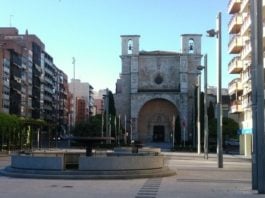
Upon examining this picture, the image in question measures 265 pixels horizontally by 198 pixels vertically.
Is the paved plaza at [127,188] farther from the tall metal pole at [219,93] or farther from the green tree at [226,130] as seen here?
the green tree at [226,130]

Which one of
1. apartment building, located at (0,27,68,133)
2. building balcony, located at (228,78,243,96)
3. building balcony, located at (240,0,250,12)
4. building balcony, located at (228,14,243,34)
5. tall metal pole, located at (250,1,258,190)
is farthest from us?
apartment building, located at (0,27,68,133)

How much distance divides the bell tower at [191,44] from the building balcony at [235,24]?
5122cm

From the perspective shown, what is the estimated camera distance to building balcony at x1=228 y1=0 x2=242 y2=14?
68.0 meters

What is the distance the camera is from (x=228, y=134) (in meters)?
92.9

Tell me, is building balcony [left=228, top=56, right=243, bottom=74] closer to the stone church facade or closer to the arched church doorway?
the stone church facade

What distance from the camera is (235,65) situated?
6956 cm

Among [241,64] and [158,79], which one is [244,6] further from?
[158,79]

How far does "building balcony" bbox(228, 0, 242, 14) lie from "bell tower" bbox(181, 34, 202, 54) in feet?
173

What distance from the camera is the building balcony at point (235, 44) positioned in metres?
68.0

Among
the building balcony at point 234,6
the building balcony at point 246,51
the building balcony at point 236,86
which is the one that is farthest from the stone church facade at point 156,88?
the building balcony at point 246,51

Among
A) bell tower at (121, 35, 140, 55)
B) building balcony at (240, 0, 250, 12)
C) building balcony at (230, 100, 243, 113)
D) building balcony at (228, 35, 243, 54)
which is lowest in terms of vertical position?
building balcony at (230, 100, 243, 113)

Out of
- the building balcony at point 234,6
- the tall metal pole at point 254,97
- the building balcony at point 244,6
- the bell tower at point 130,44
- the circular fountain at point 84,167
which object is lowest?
the circular fountain at point 84,167

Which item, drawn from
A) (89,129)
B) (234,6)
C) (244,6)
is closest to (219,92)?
(244,6)

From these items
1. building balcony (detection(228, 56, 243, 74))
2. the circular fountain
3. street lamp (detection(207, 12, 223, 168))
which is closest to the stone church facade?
building balcony (detection(228, 56, 243, 74))
